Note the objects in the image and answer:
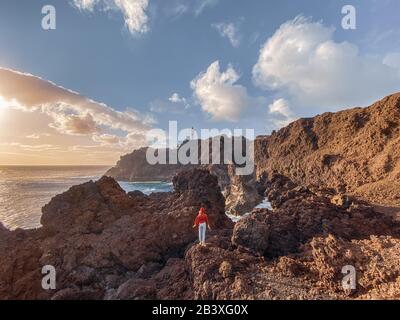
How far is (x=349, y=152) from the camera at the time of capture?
40.2 meters

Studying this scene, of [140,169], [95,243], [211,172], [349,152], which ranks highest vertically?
[349,152]

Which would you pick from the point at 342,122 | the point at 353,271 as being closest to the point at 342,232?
the point at 353,271

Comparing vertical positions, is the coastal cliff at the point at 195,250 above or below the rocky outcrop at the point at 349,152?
below

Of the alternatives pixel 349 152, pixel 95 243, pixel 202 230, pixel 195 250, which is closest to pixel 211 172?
pixel 349 152

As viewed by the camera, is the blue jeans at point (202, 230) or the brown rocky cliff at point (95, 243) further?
the blue jeans at point (202, 230)

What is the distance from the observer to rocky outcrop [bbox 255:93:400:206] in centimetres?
2778

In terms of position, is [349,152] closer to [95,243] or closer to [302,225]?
[302,225]

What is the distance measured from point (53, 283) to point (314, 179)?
4458 cm

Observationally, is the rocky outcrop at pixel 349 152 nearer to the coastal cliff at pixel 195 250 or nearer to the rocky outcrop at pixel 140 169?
the coastal cliff at pixel 195 250

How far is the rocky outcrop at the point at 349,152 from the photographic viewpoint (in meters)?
27.8

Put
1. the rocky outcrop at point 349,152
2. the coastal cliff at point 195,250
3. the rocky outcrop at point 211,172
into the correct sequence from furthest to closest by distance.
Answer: the rocky outcrop at point 211,172 → the rocky outcrop at point 349,152 → the coastal cliff at point 195,250

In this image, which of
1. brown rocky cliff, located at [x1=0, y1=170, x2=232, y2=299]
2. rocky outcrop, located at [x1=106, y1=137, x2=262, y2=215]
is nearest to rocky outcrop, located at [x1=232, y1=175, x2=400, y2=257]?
brown rocky cliff, located at [x1=0, y1=170, x2=232, y2=299]

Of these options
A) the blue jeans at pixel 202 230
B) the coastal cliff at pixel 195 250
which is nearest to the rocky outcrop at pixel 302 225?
the coastal cliff at pixel 195 250

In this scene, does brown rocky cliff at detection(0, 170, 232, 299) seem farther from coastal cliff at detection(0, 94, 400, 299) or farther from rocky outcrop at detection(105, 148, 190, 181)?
rocky outcrop at detection(105, 148, 190, 181)
